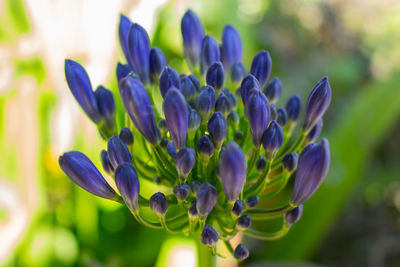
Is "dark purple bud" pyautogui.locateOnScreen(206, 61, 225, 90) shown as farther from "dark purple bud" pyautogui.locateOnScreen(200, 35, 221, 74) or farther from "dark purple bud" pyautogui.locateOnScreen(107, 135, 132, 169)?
"dark purple bud" pyautogui.locateOnScreen(107, 135, 132, 169)

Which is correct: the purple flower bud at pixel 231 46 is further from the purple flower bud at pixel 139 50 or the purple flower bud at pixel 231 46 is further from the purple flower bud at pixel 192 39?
the purple flower bud at pixel 139 50

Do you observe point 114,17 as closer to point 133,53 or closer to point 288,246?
point 133,53

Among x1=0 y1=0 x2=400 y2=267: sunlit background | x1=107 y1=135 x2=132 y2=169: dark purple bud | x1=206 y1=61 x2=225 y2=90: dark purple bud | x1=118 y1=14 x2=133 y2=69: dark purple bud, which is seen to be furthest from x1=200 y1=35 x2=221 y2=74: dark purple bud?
x1=0 y1=0 x2=400 y2=267: sunlit background

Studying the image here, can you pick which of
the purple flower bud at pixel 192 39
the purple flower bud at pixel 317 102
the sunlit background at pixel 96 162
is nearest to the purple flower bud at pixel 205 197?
the purple flower bud at pixel 317 102

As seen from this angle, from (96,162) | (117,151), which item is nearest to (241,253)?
(117,151)

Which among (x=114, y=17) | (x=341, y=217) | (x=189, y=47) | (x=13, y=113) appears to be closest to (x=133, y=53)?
(x=189, y=47)

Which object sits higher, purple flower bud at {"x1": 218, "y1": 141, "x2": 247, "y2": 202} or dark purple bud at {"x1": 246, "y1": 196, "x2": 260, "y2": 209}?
purple flower bud at {"x1": 218, "y1": 141, "x2": 247, "y2": 202}
